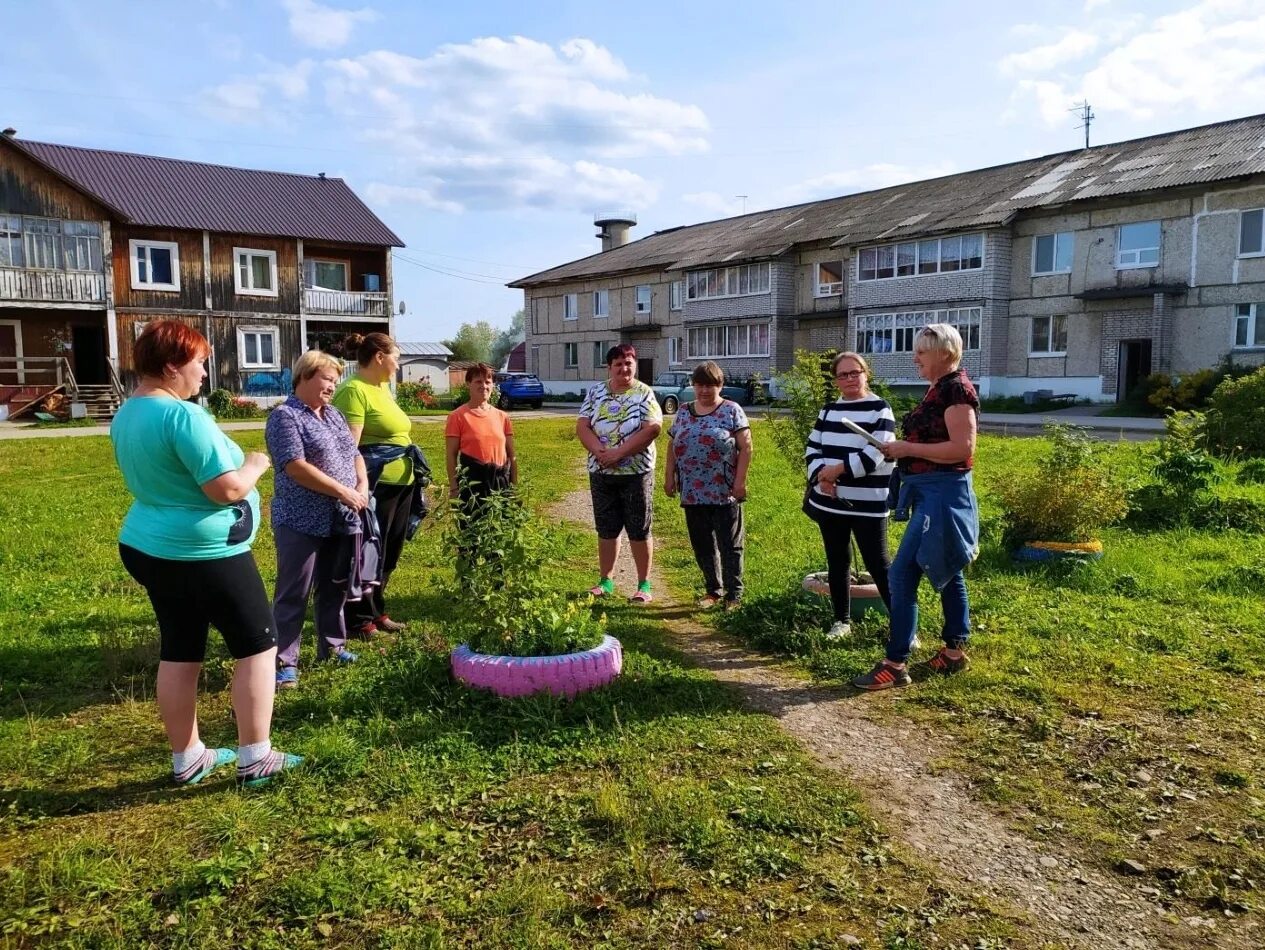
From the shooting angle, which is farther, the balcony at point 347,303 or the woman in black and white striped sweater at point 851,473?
the balcony at point 347,303

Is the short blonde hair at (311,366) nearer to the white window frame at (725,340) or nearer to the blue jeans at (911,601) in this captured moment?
the blue jeans at (911,601)

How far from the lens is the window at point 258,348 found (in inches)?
1268

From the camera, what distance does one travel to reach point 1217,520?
27.5ft

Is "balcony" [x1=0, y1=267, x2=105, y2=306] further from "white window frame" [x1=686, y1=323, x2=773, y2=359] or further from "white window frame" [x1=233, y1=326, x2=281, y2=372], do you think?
"white window frame" [x1=686, y1=323, x2=773, y2=359]

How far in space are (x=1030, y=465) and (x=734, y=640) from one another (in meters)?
8.77

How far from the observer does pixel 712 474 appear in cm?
626

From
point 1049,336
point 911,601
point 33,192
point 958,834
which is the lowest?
point 958,834

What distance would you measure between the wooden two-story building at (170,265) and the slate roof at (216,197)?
0.21 feet

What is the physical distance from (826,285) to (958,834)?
36695mm

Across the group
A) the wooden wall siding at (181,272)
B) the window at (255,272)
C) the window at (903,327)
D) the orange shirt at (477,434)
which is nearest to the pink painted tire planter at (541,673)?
the orange shirt at (477,434)

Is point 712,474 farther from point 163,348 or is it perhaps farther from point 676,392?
point 676,392

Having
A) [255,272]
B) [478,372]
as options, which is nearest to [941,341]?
[478,372]

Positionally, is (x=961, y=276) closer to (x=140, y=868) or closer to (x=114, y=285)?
(x=114, y=285)

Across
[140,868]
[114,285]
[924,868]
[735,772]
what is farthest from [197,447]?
[114,285]
